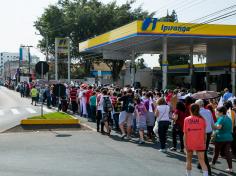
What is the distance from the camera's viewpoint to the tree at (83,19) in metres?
52.9

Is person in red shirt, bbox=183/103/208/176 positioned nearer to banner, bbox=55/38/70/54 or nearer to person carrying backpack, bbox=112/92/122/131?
person carrying backpack, bbox=112/92/122/131

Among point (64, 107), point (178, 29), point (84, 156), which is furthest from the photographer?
point (178, 29)

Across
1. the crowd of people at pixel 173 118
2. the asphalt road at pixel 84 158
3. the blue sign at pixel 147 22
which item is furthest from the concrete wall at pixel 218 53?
the asphalt road at pixel 84 158

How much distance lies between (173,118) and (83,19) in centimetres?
4260

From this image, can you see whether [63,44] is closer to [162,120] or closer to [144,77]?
[144,77]

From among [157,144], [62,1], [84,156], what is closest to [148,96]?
[157,144]

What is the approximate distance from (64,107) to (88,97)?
401 cm

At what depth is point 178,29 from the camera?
→ 26203 mm

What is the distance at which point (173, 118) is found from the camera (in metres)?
11.6

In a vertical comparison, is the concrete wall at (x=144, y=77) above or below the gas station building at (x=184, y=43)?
below

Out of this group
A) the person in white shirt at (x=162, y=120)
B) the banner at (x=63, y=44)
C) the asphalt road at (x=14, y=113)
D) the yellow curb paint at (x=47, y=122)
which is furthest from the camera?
the banner at (x=63, y=44)

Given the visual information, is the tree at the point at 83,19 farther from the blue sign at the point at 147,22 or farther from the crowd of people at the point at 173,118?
the crowd of people at the point at 173,118

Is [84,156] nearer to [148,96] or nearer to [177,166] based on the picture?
[177,166]

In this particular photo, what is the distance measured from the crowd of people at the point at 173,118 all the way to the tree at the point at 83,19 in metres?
31.4
